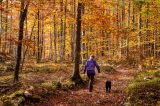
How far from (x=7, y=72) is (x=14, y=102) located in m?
12.6

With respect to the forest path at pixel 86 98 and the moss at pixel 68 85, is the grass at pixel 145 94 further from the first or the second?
the moss at pixel 68 85

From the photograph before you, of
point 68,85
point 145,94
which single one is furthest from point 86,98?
point 145,94

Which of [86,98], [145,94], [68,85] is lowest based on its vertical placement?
[86,98]

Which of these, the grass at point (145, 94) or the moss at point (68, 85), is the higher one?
the grass at point (145, 94)

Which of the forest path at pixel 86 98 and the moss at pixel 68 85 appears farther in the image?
the moss at pixel 68 85

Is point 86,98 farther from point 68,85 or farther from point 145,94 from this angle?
point 145,94

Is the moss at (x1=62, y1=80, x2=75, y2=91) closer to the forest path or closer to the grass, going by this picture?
the forest path

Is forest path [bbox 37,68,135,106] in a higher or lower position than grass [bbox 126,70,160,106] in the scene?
lower

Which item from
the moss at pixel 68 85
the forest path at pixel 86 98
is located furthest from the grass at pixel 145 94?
the moss at pixel 68 85

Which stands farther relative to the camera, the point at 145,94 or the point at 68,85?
the point at 68,85

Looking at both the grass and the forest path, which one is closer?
the grass

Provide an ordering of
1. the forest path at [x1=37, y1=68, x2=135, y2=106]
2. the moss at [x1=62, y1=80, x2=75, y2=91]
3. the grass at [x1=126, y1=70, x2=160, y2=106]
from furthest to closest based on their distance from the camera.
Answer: the moss at [x1=62, y1=80, x2=75, y2=91] → the forest path at [x1=37, y1=68, x2=135, y2=106] → the grass at [x1=126, y1=70, x2=160, y2=106]

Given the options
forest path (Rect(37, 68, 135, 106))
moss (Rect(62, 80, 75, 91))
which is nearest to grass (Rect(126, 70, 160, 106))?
forest path (Rect(37, 68, 135, 106))

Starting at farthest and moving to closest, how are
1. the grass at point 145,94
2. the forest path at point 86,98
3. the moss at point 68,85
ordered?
the moss at point 68,85, the forest path at point 86,98, the grass at point 145,94
